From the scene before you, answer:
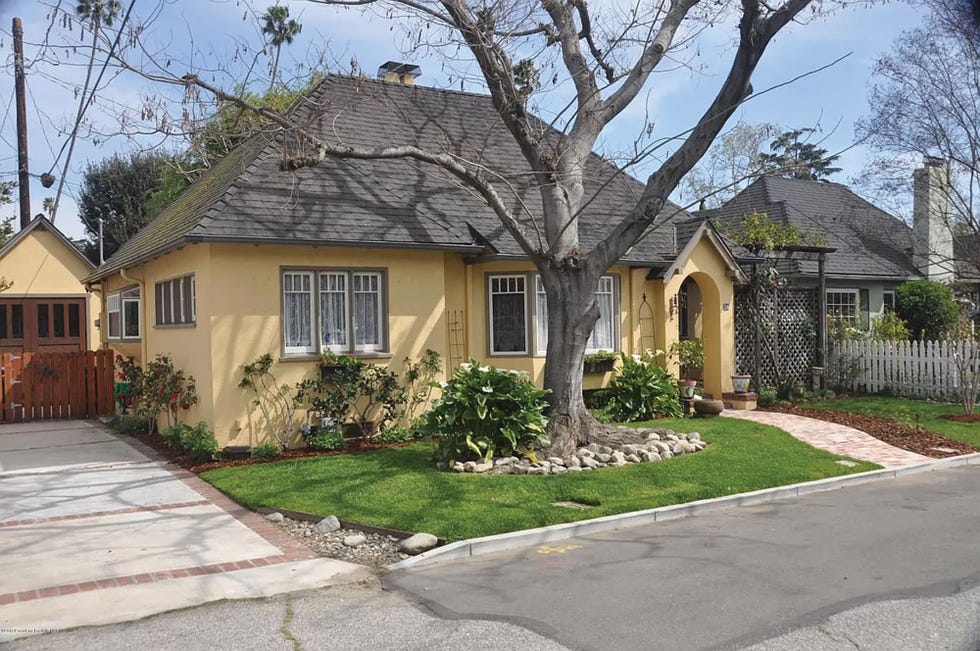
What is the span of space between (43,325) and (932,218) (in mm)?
25341

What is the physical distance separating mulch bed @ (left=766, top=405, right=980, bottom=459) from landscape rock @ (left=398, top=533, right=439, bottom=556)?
8295 mm

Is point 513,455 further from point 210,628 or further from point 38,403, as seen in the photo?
point 38,403

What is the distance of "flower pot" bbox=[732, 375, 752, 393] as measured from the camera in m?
16.9

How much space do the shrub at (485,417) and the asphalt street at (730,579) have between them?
9.06 feet

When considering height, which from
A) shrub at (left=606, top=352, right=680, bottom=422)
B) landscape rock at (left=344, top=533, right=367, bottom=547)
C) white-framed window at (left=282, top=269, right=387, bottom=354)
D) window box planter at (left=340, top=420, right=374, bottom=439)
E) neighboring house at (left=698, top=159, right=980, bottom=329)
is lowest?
landscape rock at (left=344, top=533, right=367, bottom=547)

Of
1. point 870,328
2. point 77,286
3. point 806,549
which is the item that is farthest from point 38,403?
point 870,328

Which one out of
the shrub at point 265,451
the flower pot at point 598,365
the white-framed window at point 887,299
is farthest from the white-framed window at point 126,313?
the white-framed window at point 887,299

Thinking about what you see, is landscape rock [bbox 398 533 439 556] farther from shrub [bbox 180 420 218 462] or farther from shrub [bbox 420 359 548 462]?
shrub [bbox 180 420 218 462]

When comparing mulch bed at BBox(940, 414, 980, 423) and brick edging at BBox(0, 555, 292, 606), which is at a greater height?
mulch bed at BBox(940, 414, 980, 423)

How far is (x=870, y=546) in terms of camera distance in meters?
7.44

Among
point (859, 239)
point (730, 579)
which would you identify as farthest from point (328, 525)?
point (859, 239)

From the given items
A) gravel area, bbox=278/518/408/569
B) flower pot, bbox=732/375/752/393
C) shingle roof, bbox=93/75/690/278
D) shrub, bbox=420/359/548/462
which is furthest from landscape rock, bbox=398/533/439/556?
flower pot, bbox=732/375/752/393

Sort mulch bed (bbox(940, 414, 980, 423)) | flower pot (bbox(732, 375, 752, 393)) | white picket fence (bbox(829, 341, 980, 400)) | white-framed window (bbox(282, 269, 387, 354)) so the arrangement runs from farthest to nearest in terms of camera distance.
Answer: white picket fence (bbox(829, 341, 980, 400))
flower pot (bbox(732, 375, 752, 393))
mulch bed (bbox(940, 414, 980, 423))
white-framed window (bbox(282, 269, 387, 354))

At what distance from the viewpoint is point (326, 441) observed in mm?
12500
